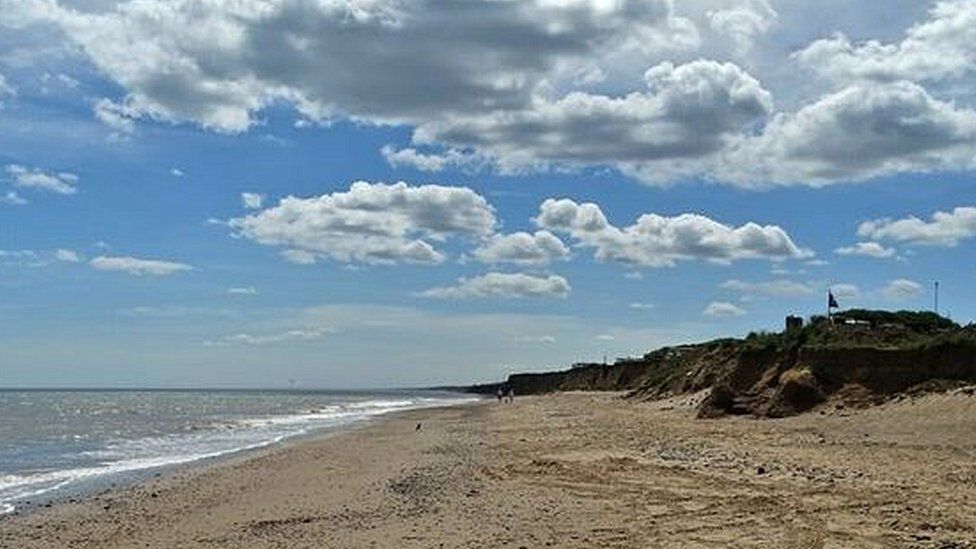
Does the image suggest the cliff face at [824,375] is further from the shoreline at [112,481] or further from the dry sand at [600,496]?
the shoreline at [112,481]

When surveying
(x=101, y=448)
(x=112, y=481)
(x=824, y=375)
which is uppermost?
(x=824, y=375)

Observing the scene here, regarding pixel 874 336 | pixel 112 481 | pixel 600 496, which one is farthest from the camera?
pixel 874 336

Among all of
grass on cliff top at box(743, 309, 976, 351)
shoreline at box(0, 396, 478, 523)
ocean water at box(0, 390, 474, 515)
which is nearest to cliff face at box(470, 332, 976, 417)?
grass on cliff top at box(743, 309, 976, 351)

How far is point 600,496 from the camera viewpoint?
17.6 metres

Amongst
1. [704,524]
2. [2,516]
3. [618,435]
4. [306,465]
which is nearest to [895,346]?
[618,435]

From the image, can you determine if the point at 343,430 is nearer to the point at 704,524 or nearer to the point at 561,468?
the point at 561,468

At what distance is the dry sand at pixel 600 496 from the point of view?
45.1ft

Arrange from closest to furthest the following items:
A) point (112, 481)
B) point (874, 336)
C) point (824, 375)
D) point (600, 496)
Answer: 1. point (600, 496)
2. point (112, 481)
3. point (824, 375)
4. point (874, 336)

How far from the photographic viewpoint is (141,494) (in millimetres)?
22203

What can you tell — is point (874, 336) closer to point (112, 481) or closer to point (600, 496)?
point (600, 496)

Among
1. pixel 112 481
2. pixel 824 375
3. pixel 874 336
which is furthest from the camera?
pixel 874 336

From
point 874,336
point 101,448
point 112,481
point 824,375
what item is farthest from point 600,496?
point 101,448

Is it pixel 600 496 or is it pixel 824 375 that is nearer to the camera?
pixel 600 496

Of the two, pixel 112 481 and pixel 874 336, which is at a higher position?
pixel 874 336
